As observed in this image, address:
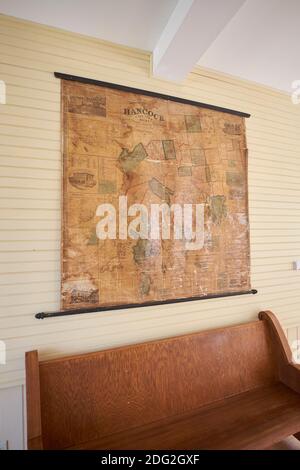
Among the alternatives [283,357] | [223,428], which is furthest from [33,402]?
[283,357]

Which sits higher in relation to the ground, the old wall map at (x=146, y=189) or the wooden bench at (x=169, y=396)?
the old wall map at (x=146, y=189)

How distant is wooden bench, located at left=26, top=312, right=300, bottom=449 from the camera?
129 centimetres

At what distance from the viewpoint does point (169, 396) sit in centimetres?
153

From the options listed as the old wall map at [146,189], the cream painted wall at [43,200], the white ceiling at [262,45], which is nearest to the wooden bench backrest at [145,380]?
the cream painted wall at [43,200]

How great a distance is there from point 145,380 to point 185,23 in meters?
2.16

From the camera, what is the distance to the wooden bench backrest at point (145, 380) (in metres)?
1.32

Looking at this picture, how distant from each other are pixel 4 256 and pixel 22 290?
23 cm

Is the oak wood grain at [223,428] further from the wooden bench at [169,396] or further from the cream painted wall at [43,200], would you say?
the cream painted wall at [43,200]

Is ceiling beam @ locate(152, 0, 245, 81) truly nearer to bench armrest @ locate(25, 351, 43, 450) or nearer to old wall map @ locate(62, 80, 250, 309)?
old wall map @ locate(62, 80, 250, 309)

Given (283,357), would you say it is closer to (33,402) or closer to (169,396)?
(169,396)

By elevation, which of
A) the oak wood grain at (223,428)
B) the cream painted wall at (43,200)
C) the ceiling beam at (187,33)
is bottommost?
the oak wood grain at (223,428)

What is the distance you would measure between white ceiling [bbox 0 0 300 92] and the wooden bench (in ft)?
6.41

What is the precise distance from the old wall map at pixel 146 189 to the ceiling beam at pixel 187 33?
22 centimetres

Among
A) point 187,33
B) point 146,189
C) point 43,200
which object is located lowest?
point 43,200
